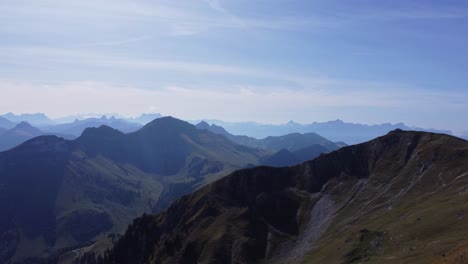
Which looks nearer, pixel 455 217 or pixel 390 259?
pixel 390 259

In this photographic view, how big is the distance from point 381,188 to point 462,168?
114 ft

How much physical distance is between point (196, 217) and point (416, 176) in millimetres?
102974

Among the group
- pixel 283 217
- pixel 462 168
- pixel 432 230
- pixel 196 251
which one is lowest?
pixel 196 251

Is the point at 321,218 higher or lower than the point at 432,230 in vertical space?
lower

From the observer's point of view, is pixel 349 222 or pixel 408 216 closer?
pixel 408 216

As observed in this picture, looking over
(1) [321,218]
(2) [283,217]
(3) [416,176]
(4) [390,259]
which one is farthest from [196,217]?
(4) [390,259]

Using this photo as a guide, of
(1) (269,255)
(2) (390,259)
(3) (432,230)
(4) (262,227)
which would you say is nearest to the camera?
(2) (390,259)

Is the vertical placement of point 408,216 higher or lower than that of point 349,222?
higher

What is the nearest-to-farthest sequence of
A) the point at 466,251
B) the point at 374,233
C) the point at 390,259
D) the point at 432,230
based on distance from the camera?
the point at 466,251 → the point at 390,259 → the point at 432,230 → the point at 374,233

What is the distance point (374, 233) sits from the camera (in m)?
128

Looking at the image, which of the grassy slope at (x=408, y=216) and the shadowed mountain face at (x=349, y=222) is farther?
the shadowed mountain face at (x=349, y=222)

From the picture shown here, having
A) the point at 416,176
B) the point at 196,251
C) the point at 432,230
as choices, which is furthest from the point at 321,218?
the point at 432,230

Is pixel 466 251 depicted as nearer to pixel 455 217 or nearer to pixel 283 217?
pixel 455 217

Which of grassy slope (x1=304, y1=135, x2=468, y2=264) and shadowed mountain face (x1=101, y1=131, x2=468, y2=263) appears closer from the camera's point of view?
grassy slope (x1=304, y1=135, x2=468, y2=264)
